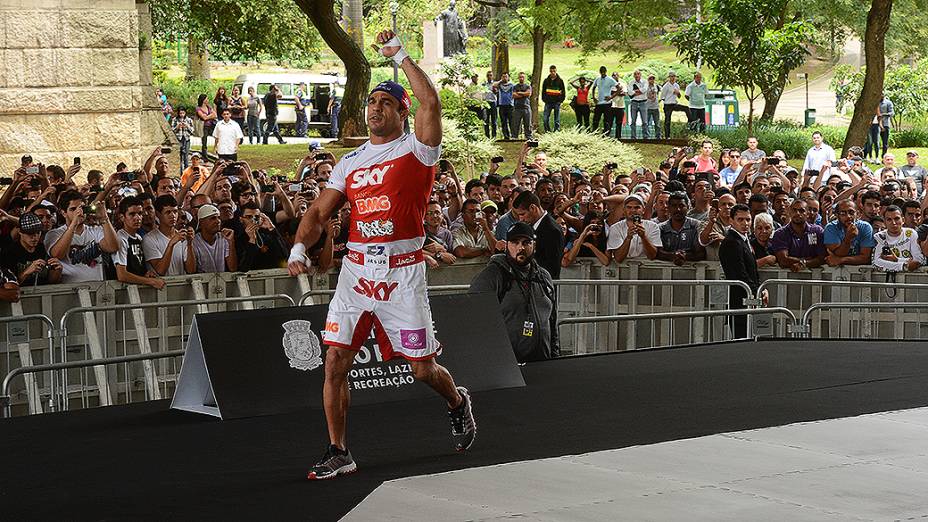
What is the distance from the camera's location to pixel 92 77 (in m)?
21.0

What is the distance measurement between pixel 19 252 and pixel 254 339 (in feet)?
11.2

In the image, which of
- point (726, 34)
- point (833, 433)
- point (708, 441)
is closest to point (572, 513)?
point (708, 441)

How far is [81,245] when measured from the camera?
12.9m

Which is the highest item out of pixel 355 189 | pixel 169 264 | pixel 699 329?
Result: pixel 355 189

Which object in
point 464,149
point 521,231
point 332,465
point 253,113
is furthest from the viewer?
point 253,113

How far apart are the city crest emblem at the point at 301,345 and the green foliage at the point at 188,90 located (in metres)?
37.9

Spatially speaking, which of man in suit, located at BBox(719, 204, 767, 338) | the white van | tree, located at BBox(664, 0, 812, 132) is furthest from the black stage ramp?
the white van

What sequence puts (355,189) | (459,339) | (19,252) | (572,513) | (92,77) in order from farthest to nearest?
(92,77) → (19,252) → (459,339) → (355,189) → (572,513)

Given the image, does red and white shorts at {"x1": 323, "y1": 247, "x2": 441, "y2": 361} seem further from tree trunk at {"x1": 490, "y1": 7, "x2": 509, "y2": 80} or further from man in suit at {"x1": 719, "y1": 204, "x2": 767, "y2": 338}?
tree trunk at {"x1": 490, "y1": 7, "x2": 509, "y2": 80}

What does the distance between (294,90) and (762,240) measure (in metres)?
33.7

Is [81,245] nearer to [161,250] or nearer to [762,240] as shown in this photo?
[161,250]

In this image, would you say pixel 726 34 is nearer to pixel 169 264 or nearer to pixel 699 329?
pixel 699 329

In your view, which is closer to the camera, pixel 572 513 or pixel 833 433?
pixel 572 513

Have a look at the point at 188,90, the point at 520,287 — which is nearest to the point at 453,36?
the point at 188,90
